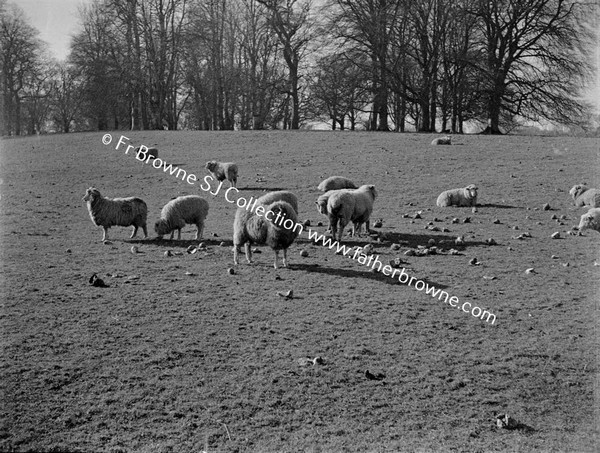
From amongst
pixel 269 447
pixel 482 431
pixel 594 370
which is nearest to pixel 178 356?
pixel 269 447

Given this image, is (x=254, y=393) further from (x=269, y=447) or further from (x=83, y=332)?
(x=83, y=332)

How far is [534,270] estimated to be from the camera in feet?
41.0

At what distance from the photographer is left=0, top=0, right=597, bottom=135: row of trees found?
152 feet

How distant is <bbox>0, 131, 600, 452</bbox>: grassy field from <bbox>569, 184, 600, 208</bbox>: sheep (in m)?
1.32

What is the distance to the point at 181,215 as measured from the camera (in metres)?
15.8

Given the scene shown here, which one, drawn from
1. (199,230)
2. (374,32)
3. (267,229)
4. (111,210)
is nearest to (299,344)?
(267,229)

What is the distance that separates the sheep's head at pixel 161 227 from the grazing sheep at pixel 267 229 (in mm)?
3540

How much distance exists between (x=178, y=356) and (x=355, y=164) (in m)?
21.2

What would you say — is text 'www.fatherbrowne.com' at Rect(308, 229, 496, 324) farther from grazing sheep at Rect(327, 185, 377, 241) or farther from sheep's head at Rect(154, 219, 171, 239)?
sheep's head at Rect(154, 219, 171, 239)

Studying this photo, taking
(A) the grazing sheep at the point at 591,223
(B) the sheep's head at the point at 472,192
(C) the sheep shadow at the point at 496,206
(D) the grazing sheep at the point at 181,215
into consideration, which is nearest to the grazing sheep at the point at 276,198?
(D) the grazing sheep at the point at 181,215

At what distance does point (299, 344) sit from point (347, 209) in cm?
695

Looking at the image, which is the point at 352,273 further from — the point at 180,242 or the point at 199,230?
the point at 199,230

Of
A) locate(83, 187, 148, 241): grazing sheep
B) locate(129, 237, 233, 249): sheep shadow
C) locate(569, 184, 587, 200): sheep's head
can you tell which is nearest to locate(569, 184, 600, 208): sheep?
locate(569, 184, 587, 200): sheep's head

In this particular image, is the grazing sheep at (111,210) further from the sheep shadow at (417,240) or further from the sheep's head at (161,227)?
the sheep shadow at (417,240)
